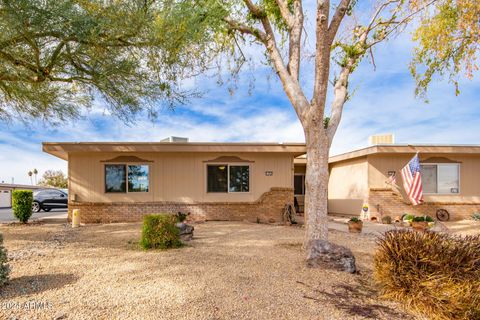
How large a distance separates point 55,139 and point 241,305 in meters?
10.9

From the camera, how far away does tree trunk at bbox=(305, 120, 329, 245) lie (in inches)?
227

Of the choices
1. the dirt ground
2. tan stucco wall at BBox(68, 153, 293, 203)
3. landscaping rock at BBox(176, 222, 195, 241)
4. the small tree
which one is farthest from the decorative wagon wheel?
the small tree

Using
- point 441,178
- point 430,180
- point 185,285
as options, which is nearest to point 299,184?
point 430,180

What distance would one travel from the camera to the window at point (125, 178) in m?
11.8

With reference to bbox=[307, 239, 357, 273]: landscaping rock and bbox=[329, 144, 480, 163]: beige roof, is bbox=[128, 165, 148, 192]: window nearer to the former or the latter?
bbox=[307, 239, 357, 273]: landscaping rock

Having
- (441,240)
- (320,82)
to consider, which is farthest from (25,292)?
(320,82)

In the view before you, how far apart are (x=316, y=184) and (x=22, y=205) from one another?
35.3 feet

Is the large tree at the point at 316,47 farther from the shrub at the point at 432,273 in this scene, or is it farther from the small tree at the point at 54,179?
the small tree at the point at 54,179

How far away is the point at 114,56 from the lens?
6.93m

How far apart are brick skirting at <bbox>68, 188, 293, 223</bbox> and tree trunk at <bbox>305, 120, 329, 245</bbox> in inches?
242

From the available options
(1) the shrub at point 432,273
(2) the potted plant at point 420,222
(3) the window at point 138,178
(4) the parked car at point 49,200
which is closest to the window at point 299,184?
(2) the potted plant at point 420,222

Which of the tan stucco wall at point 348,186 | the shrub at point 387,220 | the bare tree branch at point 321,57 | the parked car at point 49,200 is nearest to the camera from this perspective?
the bare tree branch at point 321,57

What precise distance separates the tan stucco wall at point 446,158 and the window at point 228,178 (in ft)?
16.3

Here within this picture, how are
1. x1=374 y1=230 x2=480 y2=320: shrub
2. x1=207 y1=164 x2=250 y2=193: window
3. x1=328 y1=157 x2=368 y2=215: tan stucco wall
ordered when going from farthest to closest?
x1=328 y1=157 x2=368 y2=215: tan stucco wall, x1=207 y1=164 x2=250 y2=193: window, x1=374 y1=230 x2=480 y2=320: shrub
